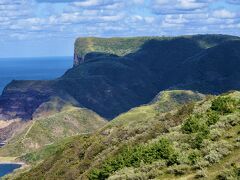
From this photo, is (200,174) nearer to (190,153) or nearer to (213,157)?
(213,157)

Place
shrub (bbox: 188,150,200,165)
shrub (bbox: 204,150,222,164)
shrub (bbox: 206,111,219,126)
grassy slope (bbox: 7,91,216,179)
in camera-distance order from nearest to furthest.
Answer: shrub (bbox: 204,150,222,164), shrub (bbox: 188,150,200,165), shrub (bbox: 206,111,219,126), grassy slope (bbox: 7,91,216,179)

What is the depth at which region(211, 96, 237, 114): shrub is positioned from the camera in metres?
57.2

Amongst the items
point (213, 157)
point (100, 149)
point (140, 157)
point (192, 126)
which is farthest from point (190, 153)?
point (100, 149)

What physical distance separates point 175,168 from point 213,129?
840cm

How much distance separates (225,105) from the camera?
191 feet

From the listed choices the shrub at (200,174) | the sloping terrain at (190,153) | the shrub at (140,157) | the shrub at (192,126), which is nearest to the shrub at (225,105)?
the sloping terrain at (190,153)

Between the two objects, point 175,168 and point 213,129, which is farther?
point 213,129

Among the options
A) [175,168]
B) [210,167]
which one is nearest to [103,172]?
[175,168]

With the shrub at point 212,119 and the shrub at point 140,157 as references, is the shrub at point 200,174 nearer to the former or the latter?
the shrub at point 140,157

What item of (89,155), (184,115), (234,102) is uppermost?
(234,102)

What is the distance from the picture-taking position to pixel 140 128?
77688mm

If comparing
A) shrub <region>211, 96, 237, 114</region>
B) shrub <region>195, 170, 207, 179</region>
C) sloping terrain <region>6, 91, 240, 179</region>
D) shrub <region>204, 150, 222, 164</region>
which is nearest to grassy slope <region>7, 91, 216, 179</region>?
sloping terrain <region>6, 91, 240, 179</region>

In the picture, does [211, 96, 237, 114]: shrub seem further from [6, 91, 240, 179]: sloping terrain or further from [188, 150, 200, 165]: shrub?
[188, 150, 200, 165]: shrub

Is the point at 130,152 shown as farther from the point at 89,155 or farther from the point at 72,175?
the point at 89,155
